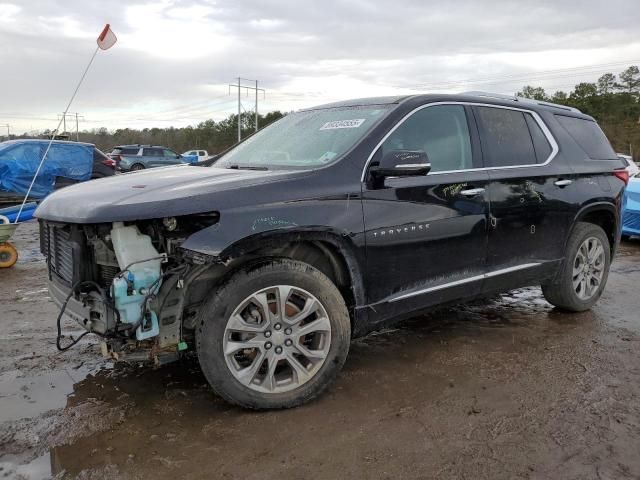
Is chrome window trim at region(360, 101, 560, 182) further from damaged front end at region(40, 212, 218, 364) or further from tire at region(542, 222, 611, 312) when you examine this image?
damaged front end at region(40, 212, 218, 364)

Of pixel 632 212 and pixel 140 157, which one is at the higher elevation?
pixel 140 157

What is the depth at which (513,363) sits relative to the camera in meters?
3.87

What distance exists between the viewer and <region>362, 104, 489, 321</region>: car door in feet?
11.2

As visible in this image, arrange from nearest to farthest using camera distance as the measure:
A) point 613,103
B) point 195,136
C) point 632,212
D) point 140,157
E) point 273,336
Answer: point 273,336, point 632,212, point 140,157, point 613,103, point 195,136

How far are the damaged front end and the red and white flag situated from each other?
15.2ft

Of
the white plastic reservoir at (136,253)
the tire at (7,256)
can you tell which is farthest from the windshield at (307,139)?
the tire at (7,256)

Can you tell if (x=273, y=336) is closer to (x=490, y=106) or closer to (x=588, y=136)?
(x=490, y=106)

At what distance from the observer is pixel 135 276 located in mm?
2826

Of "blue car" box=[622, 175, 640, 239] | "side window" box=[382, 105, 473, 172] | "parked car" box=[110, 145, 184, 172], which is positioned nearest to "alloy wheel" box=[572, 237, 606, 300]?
"side window" box=[382, 105, 473, 172]

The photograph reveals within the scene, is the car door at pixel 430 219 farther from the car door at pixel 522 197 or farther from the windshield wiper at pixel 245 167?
the windshield wiper at pixel 245 167

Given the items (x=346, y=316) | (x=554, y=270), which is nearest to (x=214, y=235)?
(x=346, y=316)

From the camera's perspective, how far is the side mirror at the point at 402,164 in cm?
329

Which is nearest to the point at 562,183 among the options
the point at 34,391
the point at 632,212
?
the point at 34,391

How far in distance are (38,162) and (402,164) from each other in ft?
33.6
